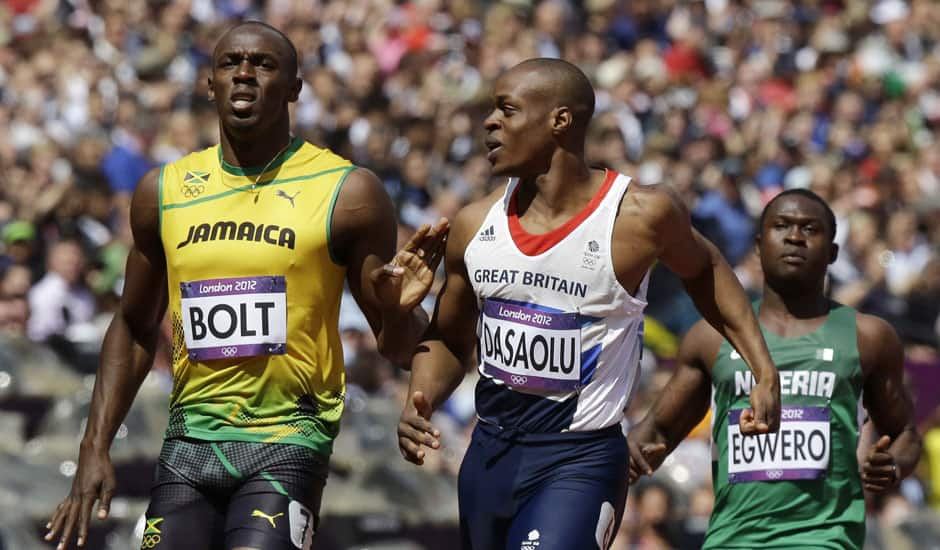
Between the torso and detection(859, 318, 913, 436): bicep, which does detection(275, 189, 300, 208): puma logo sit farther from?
detection(859, 318, 913, 436): bicep

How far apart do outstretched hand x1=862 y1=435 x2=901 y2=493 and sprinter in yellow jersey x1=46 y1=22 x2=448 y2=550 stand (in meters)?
2.12

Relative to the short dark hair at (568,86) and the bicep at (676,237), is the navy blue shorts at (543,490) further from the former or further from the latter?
the short dark hair at (568,86)

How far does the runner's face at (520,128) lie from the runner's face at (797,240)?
174 cm

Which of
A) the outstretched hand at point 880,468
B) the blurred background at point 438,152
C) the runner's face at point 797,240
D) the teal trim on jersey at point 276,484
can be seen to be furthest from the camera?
the blurred background at point 438,152

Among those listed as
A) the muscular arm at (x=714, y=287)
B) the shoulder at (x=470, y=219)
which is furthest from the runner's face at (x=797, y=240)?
the shoulder at (x=470, y=219)

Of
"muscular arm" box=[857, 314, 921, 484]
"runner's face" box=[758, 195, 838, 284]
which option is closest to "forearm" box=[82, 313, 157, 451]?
"runner's face" box=[758, 195, 838, 284]

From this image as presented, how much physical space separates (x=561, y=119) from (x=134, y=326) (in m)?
1.91

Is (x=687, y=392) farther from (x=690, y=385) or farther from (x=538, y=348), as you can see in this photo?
(x=538, y=348)

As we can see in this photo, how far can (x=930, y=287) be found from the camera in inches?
660

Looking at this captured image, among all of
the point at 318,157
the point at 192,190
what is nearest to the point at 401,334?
the point at 318,157

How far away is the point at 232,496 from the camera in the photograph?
263 inches

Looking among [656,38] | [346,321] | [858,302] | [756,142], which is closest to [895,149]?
[756,142]

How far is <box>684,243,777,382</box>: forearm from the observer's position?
274 inches

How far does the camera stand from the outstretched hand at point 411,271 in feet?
21.8
